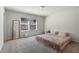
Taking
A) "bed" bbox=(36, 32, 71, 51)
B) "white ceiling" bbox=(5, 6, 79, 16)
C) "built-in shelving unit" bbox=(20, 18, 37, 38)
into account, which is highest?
"white ceiling" bbox=(5, 6, 79, 16)

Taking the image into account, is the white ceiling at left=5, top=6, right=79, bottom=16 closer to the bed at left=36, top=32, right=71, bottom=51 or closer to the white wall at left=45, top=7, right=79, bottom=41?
the white wall at left=45, top=7, right=79, bottom=41

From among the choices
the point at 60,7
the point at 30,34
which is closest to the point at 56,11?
the point at 60,7

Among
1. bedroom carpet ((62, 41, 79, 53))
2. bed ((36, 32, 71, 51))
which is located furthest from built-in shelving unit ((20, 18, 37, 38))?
bedroom carpet ((62, 41, 79, 53))

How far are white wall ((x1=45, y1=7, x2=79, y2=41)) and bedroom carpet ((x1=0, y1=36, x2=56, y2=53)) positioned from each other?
429 millimetres

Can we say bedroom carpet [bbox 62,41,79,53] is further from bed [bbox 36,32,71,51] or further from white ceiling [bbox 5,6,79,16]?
white ceiling [bbox 5,6,79,16]

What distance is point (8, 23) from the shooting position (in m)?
1.48

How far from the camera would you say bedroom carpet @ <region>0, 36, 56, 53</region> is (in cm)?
150

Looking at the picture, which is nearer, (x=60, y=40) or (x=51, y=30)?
(x=60, y=40)

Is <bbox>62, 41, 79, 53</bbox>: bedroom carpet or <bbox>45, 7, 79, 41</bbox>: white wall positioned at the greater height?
<bbox>45, 7, 79, 41</bbox>: white wall

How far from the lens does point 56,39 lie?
1541 millimetres
